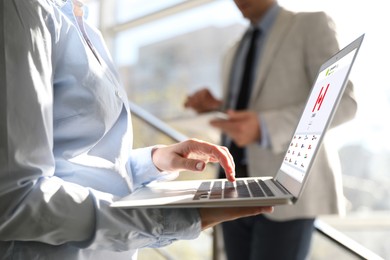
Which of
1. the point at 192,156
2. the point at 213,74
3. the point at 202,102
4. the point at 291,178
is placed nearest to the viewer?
the point at 291,178

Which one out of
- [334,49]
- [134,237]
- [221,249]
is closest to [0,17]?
[134,237]

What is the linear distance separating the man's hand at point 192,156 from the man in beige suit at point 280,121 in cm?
66

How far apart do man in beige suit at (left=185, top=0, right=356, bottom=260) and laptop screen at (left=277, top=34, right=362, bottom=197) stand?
0.60 metres

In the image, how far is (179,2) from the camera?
4164mm

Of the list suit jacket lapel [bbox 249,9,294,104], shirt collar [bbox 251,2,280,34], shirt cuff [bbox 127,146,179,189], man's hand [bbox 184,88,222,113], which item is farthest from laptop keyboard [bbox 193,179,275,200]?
man's hand [bbox 184,88,222,113]

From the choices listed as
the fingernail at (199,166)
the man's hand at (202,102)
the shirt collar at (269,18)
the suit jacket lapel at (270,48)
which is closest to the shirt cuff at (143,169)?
the fingernail at (199,166)

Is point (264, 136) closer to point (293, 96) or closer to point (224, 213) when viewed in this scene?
point (293, 96)

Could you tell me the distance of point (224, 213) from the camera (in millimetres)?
729

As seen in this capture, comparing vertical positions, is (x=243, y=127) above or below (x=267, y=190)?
below

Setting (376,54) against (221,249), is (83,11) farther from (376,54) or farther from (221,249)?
(376,54)

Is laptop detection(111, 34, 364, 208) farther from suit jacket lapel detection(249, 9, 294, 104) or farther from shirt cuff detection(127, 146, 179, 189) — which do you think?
A: suit jacket lapel detection(249, 9, 294, 104)

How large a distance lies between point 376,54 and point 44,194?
254 centimetres

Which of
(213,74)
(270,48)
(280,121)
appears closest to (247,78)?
(270,48)

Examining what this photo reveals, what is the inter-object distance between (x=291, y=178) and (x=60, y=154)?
16.2 inches
